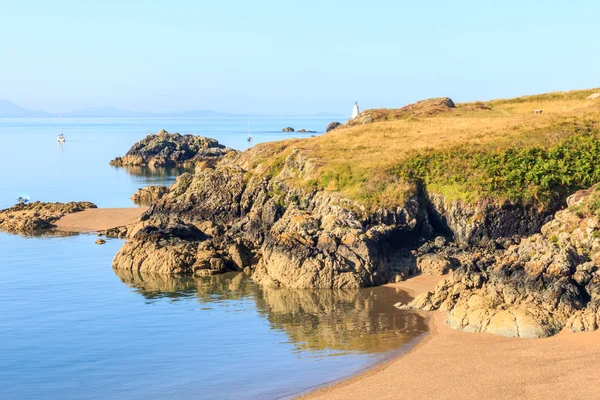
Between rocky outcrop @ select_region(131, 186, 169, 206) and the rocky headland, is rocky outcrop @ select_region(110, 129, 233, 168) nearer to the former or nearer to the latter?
rocky outcrop @ select_region(131, 186, 169, 206)

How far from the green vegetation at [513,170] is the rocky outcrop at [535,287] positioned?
1255 cm

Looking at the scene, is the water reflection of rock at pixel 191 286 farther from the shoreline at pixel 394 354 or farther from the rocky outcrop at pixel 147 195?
the rocky outcrop at pixel 147 195

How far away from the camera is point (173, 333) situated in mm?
37719

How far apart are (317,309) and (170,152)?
113998mm

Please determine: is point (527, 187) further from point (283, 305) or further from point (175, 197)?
point (175, 197)

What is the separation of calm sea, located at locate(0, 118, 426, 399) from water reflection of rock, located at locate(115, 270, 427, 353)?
57 mm

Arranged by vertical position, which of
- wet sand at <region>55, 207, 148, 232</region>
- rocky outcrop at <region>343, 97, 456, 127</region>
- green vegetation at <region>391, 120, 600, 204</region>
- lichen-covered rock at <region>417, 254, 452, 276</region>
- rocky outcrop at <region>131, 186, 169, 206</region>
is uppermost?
rocky outcrop at <region>343, 97, 456, 127</region>

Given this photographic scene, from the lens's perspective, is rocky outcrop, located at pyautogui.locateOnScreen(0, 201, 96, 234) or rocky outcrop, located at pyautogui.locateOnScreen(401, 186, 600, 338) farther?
rocky outcrop, located at pyautogui.locateOnScreen(0, 201, 96, 234)

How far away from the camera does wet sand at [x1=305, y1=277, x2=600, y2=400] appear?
28.2 metres

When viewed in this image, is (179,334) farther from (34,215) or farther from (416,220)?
(34,215)

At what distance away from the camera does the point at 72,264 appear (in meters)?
55.0

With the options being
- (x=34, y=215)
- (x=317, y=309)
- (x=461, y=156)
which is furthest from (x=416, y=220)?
(x=34, y=215)

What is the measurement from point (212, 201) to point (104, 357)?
30.0 metres

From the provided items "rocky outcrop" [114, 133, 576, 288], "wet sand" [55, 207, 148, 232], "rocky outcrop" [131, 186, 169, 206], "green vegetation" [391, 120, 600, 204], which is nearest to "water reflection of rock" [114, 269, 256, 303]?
"rocky outcrop" [114, 133, 576, 288]
